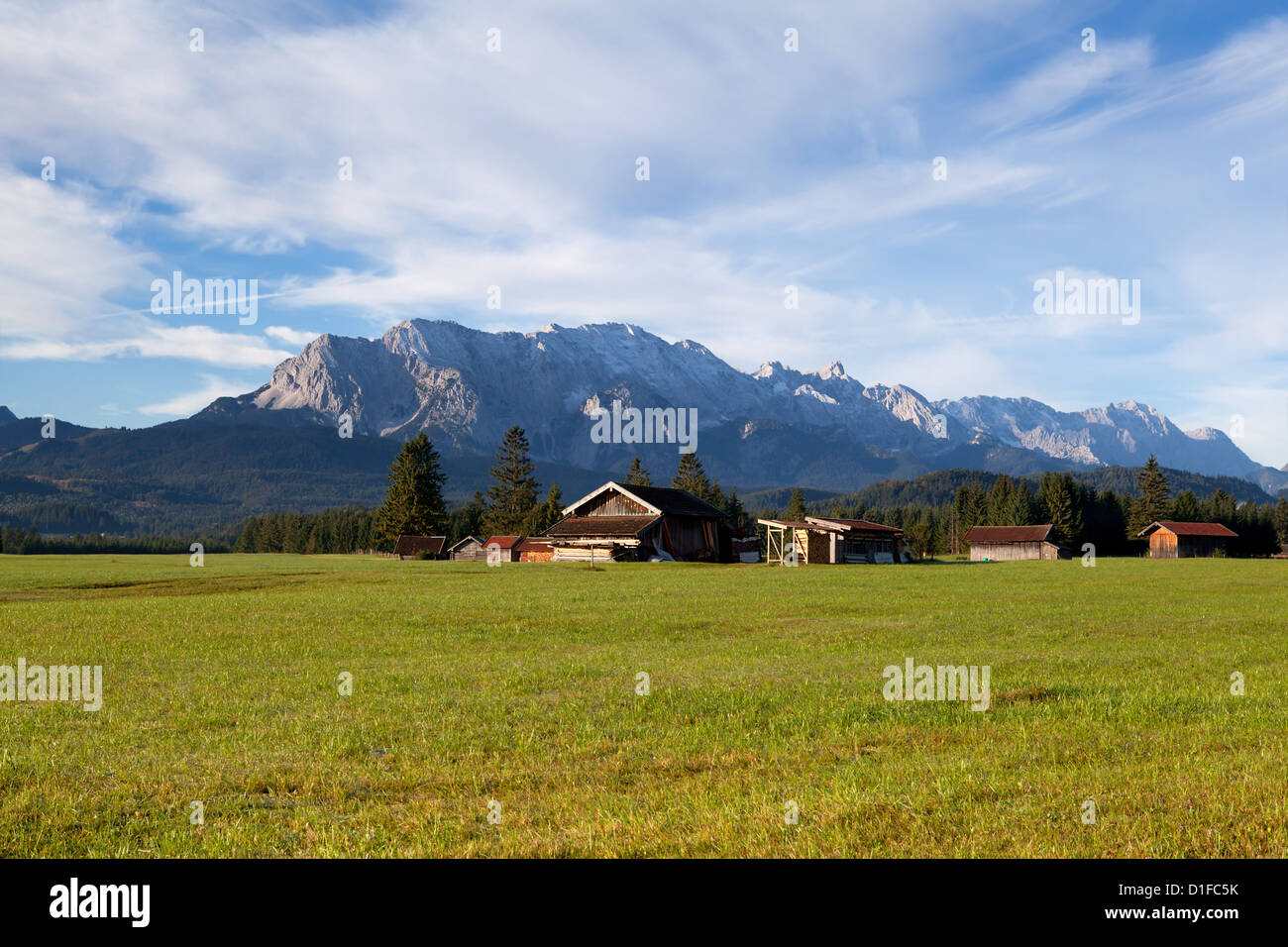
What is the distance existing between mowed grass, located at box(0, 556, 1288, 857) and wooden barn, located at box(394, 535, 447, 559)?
86.1 m

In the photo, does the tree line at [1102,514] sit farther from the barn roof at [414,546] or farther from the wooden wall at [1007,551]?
the barn roof at [414,546]

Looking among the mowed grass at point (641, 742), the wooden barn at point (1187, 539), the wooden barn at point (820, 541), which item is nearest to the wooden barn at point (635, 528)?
the wooden barn at point (820, 541)

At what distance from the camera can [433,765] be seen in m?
10.1

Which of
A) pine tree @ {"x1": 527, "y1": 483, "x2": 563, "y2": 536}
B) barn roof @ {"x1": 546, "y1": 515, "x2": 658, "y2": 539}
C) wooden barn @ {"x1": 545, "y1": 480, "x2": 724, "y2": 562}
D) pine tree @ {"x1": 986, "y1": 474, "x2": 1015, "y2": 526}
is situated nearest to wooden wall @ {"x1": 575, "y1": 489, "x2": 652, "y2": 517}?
wooden barn @ {"x1": 545, "y1": 480, "x2": 724, "y2": 562}

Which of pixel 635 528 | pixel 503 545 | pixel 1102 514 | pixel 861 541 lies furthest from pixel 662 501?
pixel 1102 514

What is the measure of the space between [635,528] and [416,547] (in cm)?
4854

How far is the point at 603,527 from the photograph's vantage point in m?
77.1

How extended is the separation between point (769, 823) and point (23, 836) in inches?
262

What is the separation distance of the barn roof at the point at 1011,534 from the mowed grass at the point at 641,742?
110876mm

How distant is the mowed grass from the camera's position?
24.9 feet

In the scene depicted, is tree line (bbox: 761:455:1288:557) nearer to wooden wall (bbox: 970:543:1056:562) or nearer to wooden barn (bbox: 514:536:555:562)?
wooden wall (bbox: 970:543:1056:562)

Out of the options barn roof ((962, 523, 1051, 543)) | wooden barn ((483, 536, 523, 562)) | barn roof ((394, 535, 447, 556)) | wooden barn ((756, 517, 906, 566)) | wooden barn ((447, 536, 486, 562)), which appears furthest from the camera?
barn roof ((962, 523, 1051, 543))
